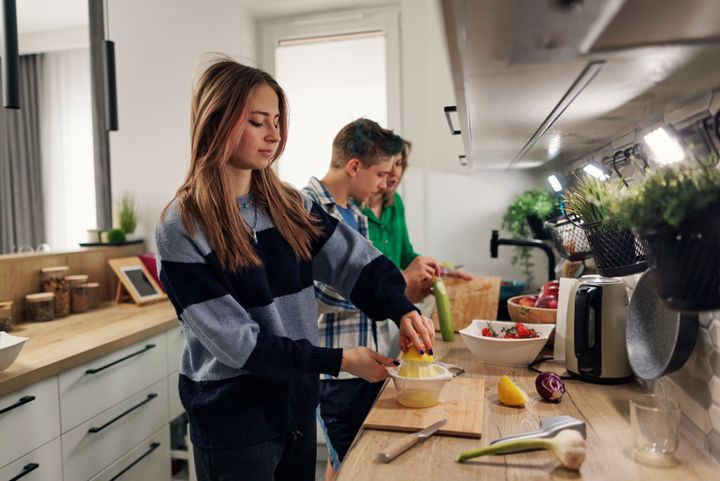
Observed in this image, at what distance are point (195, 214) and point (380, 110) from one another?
1.96m

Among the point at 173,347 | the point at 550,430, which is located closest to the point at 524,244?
the point at 550,430

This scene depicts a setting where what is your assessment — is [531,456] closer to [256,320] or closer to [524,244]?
A: [256,320]

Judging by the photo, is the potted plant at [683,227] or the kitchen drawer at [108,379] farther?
the kitchen drawer at [108,379]

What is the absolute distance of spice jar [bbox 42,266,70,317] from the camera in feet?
7.68

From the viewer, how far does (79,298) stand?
2.44 metres

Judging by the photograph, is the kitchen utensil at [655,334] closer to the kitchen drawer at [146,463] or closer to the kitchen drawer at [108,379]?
the kitchen drawer at [108,379]

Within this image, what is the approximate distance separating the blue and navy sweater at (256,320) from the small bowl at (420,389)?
14 cm

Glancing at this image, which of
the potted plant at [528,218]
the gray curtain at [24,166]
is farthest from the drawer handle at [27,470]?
the gray curtain at [24,166]

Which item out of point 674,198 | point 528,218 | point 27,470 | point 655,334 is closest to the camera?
point 674,198

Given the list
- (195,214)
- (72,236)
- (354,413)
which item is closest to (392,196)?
(354,413)

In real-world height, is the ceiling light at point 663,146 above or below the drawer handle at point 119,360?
above

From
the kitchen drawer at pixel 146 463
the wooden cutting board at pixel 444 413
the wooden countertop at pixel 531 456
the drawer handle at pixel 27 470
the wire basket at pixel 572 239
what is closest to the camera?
the wooden countertop at pixel 531 456

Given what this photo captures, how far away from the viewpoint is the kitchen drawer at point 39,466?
1.49 m

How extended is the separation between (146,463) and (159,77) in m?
1.96
